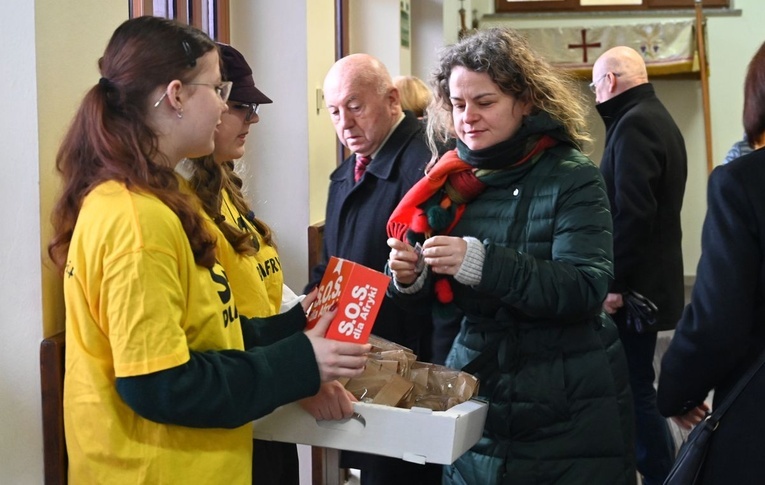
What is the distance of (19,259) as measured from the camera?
5.17 feet

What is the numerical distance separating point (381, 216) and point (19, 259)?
1343 millimetres

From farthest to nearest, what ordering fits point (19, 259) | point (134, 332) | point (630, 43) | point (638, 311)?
point (630, 43) → point (638, 311) → point (19, 259) → point (134, 332)

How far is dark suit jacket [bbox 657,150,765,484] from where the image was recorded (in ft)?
5.53

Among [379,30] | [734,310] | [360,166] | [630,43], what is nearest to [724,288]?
[734,310]

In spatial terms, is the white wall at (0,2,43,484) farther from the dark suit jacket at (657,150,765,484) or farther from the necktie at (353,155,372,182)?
the necktie at (353,155,372,182)

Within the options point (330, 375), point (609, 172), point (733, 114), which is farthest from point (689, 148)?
point (330, 375)

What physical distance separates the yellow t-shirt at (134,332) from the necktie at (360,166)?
1404 mm

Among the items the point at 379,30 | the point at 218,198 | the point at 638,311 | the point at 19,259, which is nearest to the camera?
the point at 19,259

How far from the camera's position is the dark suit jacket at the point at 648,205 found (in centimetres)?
350

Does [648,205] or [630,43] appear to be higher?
[630,43]

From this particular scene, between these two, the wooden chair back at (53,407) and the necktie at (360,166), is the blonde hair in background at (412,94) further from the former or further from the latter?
the wooden chair back at (53,407)

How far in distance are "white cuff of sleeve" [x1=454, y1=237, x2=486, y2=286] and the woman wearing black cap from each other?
1.06 feet

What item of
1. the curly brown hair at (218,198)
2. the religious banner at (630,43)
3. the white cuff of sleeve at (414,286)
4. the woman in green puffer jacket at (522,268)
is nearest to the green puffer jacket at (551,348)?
the woman in green puffer jacket at (522,268)

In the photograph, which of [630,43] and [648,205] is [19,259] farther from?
[630,43]
